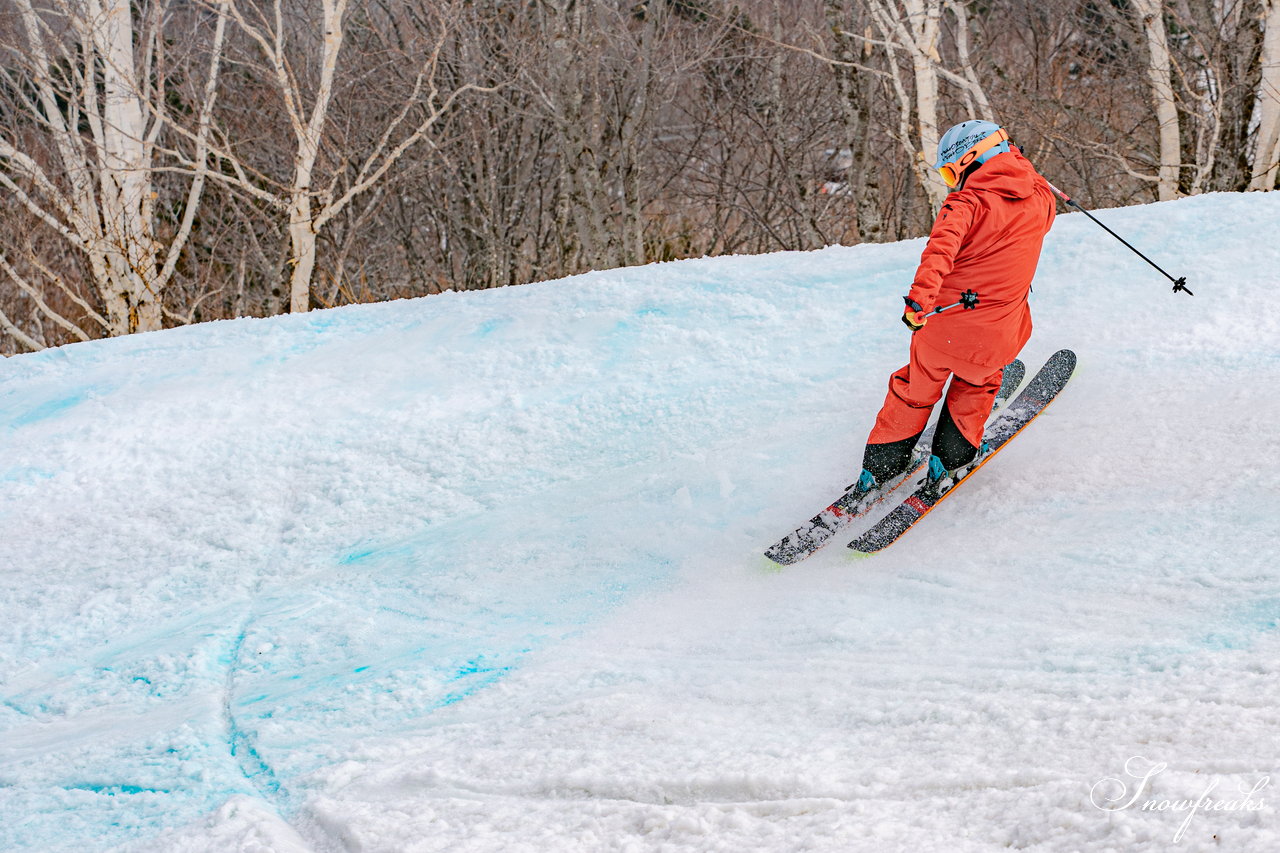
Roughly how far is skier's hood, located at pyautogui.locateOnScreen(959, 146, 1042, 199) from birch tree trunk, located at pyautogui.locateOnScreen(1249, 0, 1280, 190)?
6.45 metres

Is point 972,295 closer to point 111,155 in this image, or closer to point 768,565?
point 768,565

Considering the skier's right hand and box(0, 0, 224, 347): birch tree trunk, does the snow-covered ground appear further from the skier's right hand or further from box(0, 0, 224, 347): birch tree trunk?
box(0, 0, 224, 347): birch tree trunk

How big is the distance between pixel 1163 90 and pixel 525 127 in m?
9.05

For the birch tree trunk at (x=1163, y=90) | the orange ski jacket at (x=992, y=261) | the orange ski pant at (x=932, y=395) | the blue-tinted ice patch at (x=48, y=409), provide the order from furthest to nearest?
the birch tree trunk at (x=1163, y=90)
the blue-tinted ice patch at (x=48, y=409)
the orange ski pant at (x=932, y=395)
the orange ski jacket at (x=992, y=261)

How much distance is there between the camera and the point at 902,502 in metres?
3.95

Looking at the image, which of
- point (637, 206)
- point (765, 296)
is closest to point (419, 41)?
point (637, 206)

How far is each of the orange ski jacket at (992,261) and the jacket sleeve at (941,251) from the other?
15mm

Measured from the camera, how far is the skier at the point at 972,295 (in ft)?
11.8

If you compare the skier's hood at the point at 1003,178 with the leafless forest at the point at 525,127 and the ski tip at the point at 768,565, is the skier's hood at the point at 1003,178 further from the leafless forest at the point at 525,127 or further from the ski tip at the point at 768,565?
the leafless forest at the point at 525,127

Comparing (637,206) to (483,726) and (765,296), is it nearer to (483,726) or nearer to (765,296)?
(765,296)

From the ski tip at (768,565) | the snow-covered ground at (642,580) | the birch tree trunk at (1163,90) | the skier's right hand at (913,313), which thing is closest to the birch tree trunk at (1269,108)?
the birch tree trunk at (1163,90)

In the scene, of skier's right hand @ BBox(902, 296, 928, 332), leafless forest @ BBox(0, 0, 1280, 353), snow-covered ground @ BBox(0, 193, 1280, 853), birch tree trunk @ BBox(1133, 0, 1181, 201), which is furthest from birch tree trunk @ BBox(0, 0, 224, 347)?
birch tree trunk @ BBox(1133, 0, 1181, 201)

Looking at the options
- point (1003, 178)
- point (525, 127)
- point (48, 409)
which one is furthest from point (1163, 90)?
point (48, 409)

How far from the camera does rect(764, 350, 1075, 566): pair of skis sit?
146 inches
